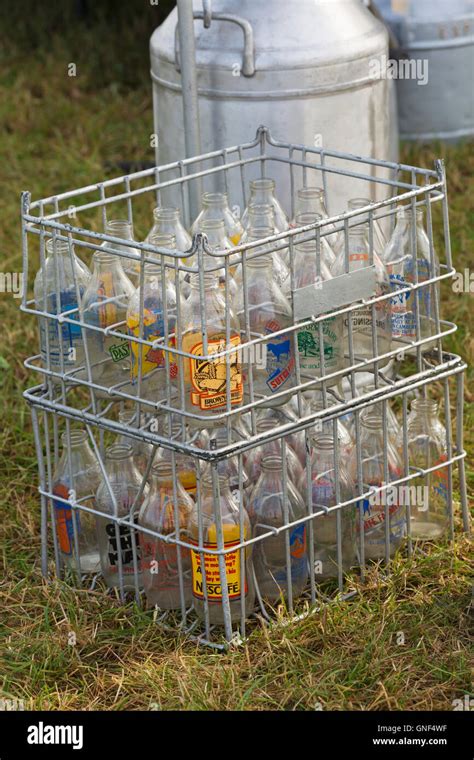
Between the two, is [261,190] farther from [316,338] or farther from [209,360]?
[209,360]

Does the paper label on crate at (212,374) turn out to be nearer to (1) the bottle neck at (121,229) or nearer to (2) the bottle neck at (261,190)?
(1) the bottle neck at (121,229)

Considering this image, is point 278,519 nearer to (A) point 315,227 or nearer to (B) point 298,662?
(B) point 298,662

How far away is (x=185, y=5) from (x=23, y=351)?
1.12 m

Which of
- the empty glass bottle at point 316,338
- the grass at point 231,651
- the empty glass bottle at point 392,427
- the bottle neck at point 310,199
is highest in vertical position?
the bottle neck at point 310,199

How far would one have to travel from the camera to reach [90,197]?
4.46 meters

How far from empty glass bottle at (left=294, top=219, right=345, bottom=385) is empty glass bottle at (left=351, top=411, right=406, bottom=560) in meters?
0.19

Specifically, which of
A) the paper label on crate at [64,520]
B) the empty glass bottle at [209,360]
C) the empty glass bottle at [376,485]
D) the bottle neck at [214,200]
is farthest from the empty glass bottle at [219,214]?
the paper label on crate at [64,520]

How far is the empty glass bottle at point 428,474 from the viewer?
2.46 meters

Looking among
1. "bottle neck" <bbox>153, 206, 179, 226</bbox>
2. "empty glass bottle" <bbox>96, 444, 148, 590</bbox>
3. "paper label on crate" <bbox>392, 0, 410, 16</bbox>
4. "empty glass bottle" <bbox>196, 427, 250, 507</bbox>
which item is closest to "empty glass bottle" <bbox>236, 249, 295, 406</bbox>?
"empty glass bottle" <bbox>196, 427, 250, 507</bbox>

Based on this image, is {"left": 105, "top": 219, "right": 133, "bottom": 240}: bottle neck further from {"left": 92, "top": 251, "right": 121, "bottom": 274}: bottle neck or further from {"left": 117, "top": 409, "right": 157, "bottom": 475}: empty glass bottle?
{"left": 117, "top": 409, "right": 157, "bottom": 475}: empty glass bottle

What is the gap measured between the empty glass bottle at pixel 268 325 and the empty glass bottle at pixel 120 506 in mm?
317

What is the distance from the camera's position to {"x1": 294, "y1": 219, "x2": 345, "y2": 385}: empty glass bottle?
7.02 ft

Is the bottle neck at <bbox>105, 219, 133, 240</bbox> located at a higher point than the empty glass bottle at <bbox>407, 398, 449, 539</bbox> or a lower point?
higher

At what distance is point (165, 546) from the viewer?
2.18 meters
